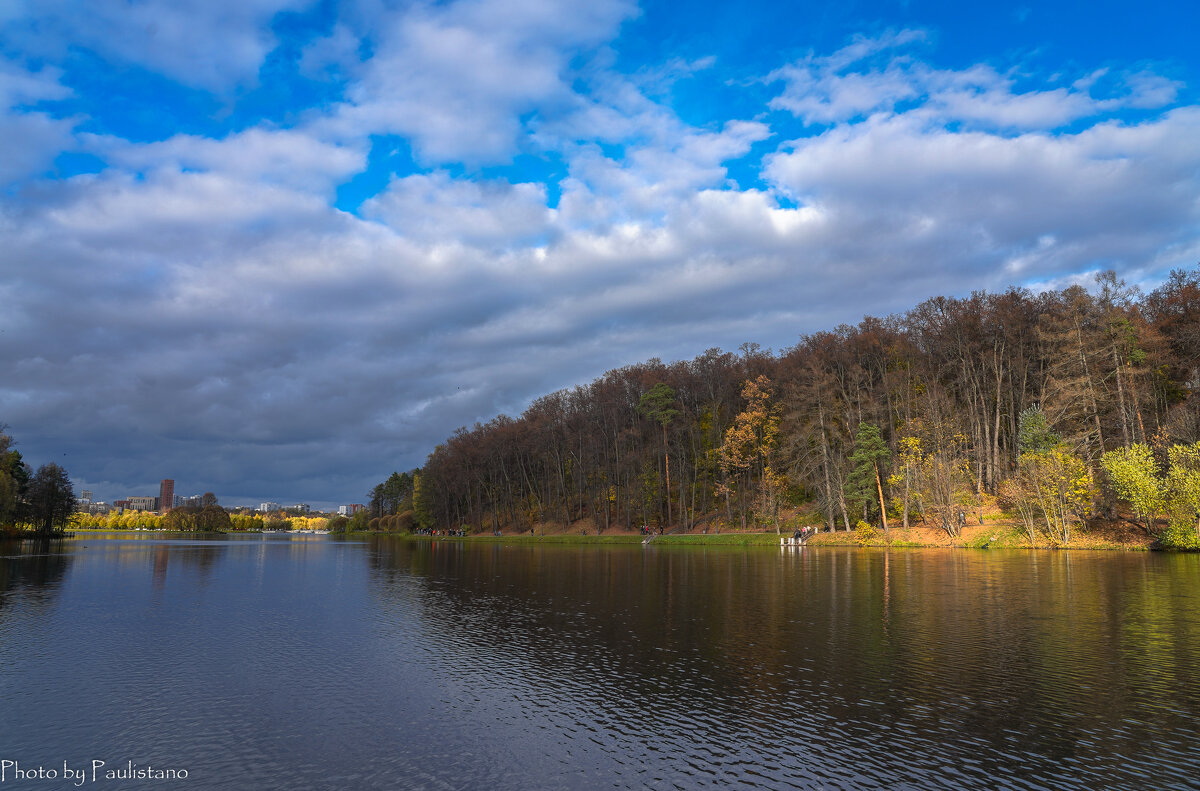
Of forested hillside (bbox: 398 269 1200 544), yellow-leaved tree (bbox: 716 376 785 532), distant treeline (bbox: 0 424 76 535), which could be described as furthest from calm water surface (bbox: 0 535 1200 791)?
distant treeline (bbox: 0 424 76 535)

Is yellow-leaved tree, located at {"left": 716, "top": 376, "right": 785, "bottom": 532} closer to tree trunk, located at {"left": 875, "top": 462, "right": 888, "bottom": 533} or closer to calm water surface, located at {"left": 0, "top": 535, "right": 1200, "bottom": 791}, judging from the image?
tree trunk, located at {"left": 875, "top": 462, "right": 888, "bottom": 533}

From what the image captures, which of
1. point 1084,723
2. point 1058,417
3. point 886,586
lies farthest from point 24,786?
point 1058,417

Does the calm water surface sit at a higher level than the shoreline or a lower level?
higher

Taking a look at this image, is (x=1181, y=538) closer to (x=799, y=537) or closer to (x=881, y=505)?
(x=881, y=505)

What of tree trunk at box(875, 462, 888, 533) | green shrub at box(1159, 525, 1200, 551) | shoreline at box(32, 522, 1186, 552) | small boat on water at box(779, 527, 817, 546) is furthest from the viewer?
small boat on water at box(779, 527, 817, 546)

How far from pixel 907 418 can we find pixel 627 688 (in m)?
66.6

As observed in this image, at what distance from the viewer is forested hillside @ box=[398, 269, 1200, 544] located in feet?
206

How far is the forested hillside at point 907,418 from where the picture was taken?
62906 mm

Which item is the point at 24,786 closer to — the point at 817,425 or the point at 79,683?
the point at 79,683

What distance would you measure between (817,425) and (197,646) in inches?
2773

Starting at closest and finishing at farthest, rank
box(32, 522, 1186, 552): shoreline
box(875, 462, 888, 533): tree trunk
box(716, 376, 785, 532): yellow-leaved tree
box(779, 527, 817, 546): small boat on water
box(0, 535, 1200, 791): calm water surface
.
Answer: box(0, 535, 1200, 791): calm water surface
box(32, 522, 1186, 552): shoreline
box(875, 462, 888, 533): tree trunk
box(779, 527, 817, 546): small boat on water
box(716, 376, 785, 532): yellow-leaved tree

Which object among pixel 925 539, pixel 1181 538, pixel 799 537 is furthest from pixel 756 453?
pixel 1181 538

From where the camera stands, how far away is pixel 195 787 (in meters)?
11.8

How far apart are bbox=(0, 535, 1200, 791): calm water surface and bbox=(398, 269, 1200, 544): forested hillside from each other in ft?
108
